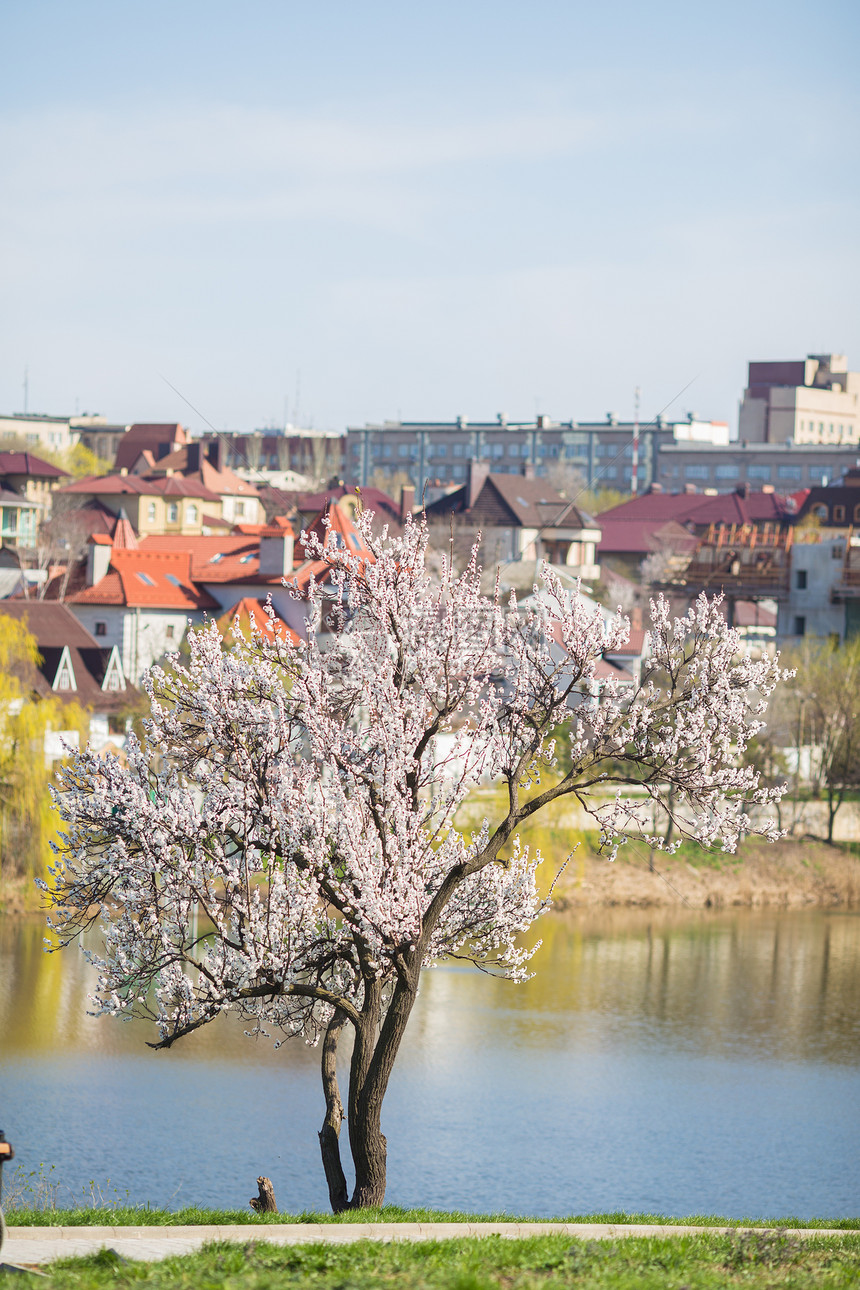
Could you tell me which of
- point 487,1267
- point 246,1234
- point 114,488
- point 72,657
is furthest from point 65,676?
point 487,1267

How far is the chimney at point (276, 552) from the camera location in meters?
64.4

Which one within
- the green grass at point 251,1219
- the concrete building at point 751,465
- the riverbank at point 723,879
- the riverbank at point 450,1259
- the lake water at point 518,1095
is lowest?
the lake water at point 518,1095

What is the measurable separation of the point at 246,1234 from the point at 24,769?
32304 millimetres

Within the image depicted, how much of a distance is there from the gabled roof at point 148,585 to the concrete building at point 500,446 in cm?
9222

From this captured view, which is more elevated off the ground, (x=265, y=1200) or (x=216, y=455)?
(x=216, y=455)

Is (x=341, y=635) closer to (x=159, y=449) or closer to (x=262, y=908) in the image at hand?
(x=262, y=908)

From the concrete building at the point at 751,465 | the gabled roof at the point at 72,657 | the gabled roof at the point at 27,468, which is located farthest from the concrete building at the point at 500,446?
the gabled roof at the point at 72,657

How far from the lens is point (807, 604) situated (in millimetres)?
76375

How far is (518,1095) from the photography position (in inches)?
1245

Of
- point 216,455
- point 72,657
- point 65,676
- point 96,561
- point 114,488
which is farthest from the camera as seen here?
point 216,455

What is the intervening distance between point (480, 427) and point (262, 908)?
14936 centimetres

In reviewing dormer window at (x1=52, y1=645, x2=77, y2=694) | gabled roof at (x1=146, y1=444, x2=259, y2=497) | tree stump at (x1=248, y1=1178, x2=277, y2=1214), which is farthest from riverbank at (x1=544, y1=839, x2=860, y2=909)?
gabled roof at (x1=146, y1=444, x2=259, y2=497)

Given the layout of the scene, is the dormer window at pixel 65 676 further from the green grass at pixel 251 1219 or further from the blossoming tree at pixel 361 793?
the green grass at pixel 251 1219

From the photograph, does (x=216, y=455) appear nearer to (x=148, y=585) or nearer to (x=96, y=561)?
(x=96, y=561)
